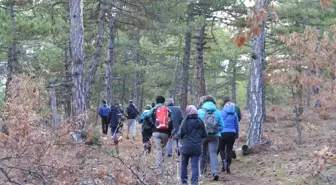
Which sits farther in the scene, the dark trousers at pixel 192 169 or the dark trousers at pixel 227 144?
the dark trousers at pixel 227 144

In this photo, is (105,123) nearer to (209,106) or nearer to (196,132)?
(209,106)

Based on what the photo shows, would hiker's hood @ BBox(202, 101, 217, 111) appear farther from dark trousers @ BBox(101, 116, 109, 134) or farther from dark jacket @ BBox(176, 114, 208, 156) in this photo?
dark trousers @ BBox(101, 116, 109, 134)

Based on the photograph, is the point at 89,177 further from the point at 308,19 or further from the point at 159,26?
the point at 308,19

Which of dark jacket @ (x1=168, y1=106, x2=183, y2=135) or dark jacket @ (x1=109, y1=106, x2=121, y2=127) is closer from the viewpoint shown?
dark jacket @ (x1=168, y1=106, x2=183, y2=135)

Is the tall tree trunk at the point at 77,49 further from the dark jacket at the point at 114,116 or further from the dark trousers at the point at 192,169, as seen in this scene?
the dark jacket at the point at 114,116

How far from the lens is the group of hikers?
822 cm

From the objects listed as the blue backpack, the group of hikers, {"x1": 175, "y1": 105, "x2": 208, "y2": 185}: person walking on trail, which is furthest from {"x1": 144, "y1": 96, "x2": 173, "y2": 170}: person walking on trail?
the blue backpack

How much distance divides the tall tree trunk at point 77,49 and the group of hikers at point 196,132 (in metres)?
1.73

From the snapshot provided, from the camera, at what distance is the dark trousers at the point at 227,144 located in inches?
392

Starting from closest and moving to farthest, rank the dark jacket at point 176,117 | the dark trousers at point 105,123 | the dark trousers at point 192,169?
the dark trousers at point 192,169
the dark jacket at point 176,117
the dark trousers at point 105,123

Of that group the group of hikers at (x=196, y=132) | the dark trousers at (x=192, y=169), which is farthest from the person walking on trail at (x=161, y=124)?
the dark trousers at (x=192, y=169)

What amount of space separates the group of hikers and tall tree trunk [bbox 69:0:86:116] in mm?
1733

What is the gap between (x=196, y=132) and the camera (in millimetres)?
8234

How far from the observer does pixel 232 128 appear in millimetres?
9914
